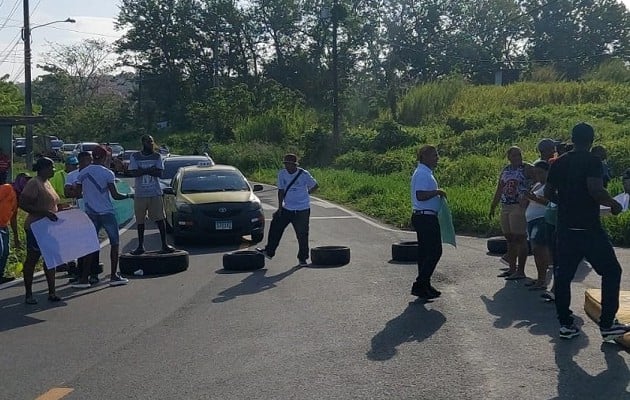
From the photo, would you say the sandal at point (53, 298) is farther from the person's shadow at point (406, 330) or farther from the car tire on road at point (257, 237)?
the car tire on road at point (257, 237)

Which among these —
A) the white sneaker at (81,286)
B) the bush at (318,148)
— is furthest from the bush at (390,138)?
the white sneaker at (81,286)

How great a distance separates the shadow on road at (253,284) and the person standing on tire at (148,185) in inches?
59.4

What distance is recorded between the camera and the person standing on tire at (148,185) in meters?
12.5

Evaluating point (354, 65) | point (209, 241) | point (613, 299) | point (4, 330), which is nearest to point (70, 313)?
point (4, 330)

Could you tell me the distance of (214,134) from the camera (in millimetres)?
60344

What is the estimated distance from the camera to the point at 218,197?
15.8m

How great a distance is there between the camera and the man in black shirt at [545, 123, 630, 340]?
7.07 m

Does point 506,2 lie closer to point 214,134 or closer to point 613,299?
point 214,134

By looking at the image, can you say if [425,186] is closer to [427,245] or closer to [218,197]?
[427,245]

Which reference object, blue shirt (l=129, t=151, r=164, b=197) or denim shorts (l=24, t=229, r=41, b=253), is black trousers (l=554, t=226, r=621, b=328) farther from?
blue shirt (l=129, t=151, r=164, b=197)

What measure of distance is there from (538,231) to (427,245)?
1.43 metres

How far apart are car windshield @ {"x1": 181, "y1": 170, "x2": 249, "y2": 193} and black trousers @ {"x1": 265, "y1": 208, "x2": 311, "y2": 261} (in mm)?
3723

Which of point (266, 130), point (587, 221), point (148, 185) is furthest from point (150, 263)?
point (266, 130)

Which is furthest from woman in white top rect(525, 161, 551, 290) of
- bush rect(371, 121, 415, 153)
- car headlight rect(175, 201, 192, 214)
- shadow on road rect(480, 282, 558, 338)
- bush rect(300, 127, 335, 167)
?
bush rect(300, 127, 335, 167)
